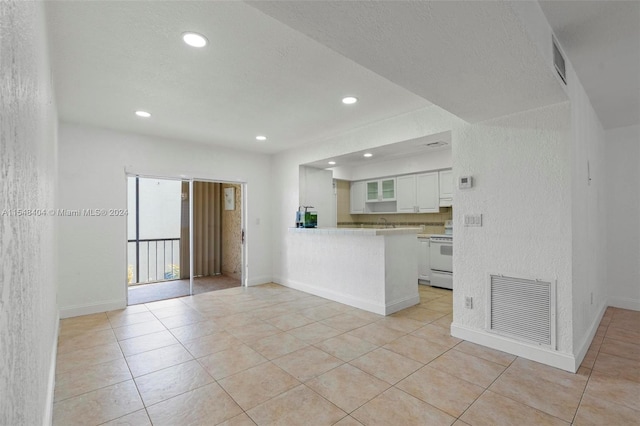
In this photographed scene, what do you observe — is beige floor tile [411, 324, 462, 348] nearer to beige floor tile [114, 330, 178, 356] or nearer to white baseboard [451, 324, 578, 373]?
white baseboard [451, 324, 578, 373]

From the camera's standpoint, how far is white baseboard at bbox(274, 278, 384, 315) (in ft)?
13.7

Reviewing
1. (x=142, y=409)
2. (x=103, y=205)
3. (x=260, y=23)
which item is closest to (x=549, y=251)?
(x=260, y=23)

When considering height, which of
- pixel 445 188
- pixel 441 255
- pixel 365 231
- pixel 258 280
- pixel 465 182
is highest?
pixel 445 188

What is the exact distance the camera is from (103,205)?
14.4 feet

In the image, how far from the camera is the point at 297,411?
2107 mm

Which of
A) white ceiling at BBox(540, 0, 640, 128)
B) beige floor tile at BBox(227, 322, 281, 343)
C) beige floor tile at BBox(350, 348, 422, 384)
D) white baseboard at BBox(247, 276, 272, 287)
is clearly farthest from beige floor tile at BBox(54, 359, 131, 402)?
white ceiling at BBox(540, 0, 640, 128)

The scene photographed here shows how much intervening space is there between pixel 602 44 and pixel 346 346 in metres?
3.35

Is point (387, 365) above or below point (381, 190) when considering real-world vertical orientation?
below

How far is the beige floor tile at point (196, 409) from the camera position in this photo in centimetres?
202

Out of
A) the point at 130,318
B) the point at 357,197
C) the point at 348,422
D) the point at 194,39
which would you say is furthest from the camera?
the point at 357,197

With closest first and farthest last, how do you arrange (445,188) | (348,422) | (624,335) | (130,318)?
(348,422) < (624,335) < (130,318) < (445,188)

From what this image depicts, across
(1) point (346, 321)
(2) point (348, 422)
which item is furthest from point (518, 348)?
(2) point (348, 422)

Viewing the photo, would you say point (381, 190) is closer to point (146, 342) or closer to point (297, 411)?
point (146, 342)

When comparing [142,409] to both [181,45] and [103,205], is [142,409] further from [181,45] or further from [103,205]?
[103,205]
